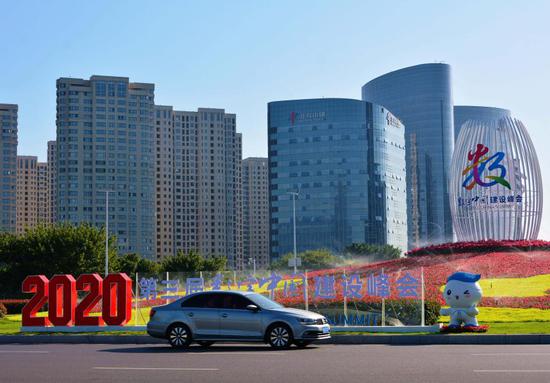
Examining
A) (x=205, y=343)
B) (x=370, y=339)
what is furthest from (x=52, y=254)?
(x=370, y=339)

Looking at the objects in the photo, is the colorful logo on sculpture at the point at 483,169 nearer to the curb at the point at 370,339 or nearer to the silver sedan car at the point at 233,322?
the curb at the point at 370,339

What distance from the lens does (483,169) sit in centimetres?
4666

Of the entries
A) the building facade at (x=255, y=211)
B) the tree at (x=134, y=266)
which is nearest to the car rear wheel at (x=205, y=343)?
the tree at (x=134, y=266)

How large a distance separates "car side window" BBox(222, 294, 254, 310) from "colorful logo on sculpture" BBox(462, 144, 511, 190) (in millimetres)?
31476

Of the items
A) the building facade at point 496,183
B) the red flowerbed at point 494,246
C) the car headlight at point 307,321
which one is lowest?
the car headlight at point 307,321

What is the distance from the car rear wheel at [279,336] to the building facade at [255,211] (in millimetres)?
153729

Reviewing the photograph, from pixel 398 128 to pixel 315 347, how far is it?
124229 mm

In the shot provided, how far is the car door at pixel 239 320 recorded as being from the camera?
58.2 ft

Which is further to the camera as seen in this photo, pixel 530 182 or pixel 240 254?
pixel 240 254

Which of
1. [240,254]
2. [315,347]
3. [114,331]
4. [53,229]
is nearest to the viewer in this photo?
[315,347]

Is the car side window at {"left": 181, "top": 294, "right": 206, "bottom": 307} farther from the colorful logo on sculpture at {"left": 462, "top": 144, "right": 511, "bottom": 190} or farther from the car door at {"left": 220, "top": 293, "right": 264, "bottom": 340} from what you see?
the colorful logo on sculpture at {"left": 462, "top": 144, "right": 511, "bottom": 190}

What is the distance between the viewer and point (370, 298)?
930 inches

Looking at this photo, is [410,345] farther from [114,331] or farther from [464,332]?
[114,331]

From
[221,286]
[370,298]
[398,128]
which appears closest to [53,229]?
[221,286]
